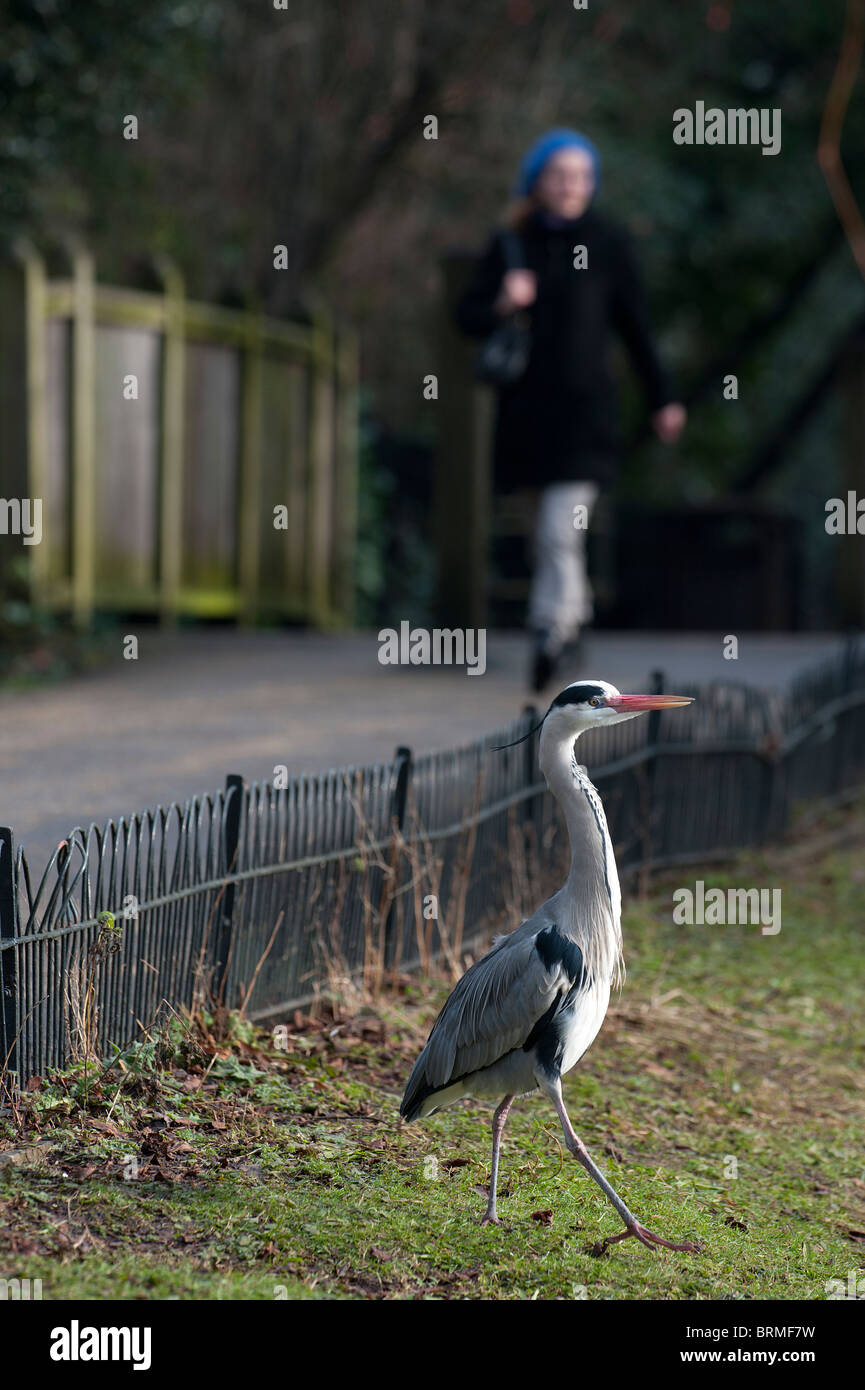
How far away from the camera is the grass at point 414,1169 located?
14.6 feet

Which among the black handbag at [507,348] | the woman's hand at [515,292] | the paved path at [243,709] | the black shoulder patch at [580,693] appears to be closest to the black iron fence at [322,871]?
the paved path at [243,709]

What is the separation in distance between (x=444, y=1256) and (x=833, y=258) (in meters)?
18.5

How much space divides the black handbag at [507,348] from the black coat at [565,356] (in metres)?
0.07

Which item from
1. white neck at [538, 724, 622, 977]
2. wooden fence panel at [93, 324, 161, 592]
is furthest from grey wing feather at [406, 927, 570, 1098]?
wooden fence panel at [93, 324, 161, 592]

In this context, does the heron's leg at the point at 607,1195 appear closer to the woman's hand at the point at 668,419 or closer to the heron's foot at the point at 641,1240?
the heron's foot at the point at 641,1240

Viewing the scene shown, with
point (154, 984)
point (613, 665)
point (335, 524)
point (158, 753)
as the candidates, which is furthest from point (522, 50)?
point (154, 984)

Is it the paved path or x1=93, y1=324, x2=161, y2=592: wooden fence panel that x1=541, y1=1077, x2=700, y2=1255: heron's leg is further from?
x1=93, y1=324, x2=161, y2=592: wooden fence panel

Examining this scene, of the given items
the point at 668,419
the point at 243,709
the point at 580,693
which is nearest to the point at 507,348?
the point at 668,419

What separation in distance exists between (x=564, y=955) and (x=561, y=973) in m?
0.05

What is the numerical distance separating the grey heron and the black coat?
5.10 metres

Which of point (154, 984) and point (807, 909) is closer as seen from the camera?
point (154, 984)

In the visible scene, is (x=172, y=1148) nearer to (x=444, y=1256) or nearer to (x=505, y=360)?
(x=444, y=1256)

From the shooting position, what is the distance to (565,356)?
9914mm

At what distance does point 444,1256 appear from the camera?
15.1 feet
